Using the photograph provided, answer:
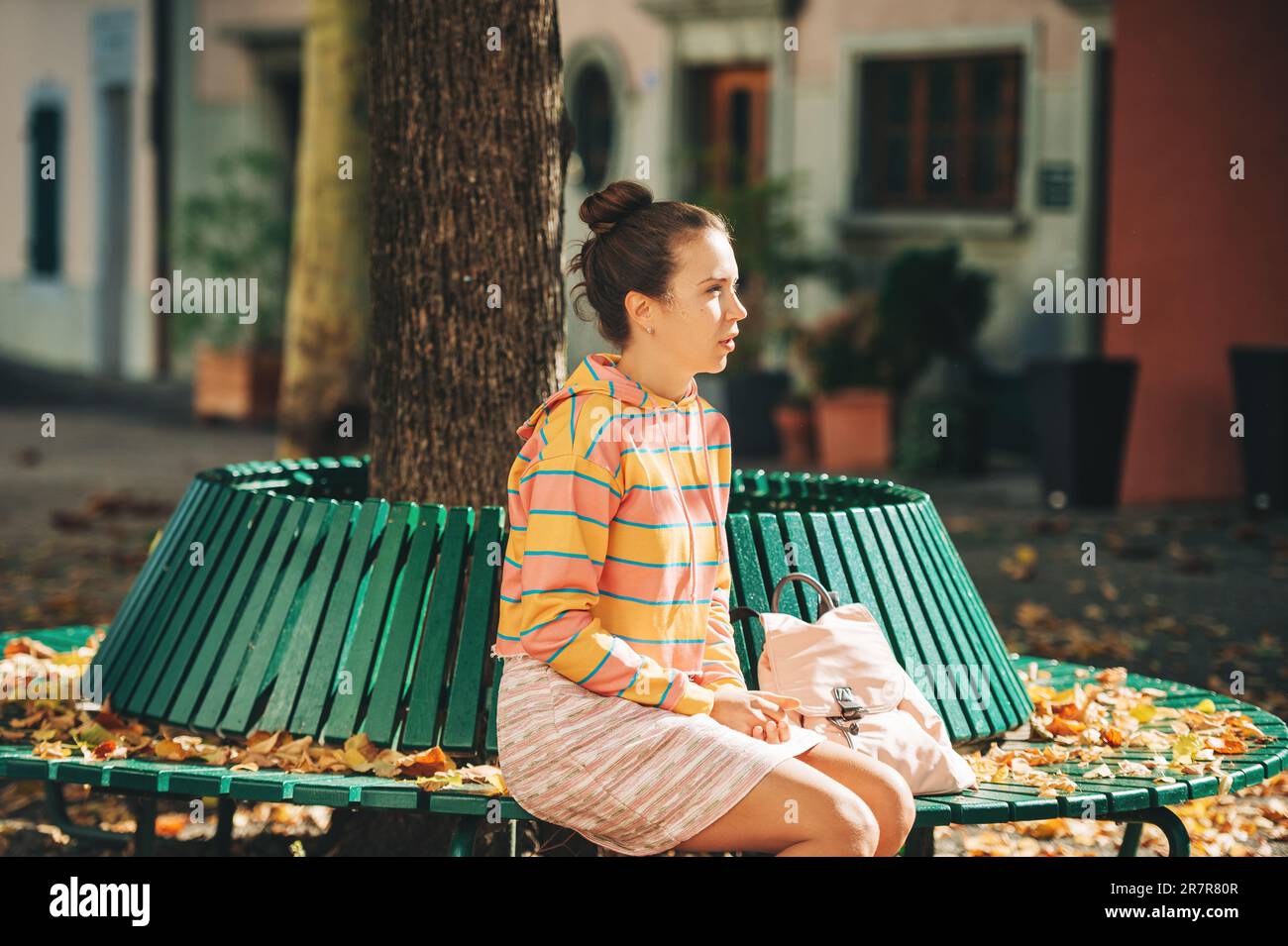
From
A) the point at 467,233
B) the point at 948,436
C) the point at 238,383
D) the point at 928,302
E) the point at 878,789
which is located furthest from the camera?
the point at 238,383

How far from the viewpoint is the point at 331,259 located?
12258mm

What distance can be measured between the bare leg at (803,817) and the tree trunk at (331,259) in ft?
29.1

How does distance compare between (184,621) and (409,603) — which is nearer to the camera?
(409,603)

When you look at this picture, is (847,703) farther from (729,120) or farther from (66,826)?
(729,120)

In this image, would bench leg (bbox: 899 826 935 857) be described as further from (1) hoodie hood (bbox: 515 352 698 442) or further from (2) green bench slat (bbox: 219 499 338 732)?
(2) green bench slat (bbox: 219 499 338 732)

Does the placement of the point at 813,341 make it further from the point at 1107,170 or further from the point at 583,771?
the point at 583,771

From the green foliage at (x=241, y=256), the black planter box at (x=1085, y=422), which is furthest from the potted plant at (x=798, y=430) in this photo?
the green foliage at (x=241, y=256)

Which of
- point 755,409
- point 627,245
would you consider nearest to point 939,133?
point 755,409

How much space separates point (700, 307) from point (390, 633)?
1.10 meters

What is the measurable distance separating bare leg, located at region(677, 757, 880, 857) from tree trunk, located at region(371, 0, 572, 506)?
1733 millimetres

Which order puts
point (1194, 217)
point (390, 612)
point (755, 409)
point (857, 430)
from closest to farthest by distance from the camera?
point (390, 612)
point (1194, 217)
point (857, 430)
point (755, 409)

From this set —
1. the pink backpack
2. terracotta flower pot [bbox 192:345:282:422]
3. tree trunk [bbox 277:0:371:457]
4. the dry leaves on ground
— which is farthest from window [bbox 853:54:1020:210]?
the pink backpack

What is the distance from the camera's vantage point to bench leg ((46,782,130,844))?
5.16 metres

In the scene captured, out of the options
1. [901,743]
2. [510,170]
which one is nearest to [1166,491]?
[510,170]
